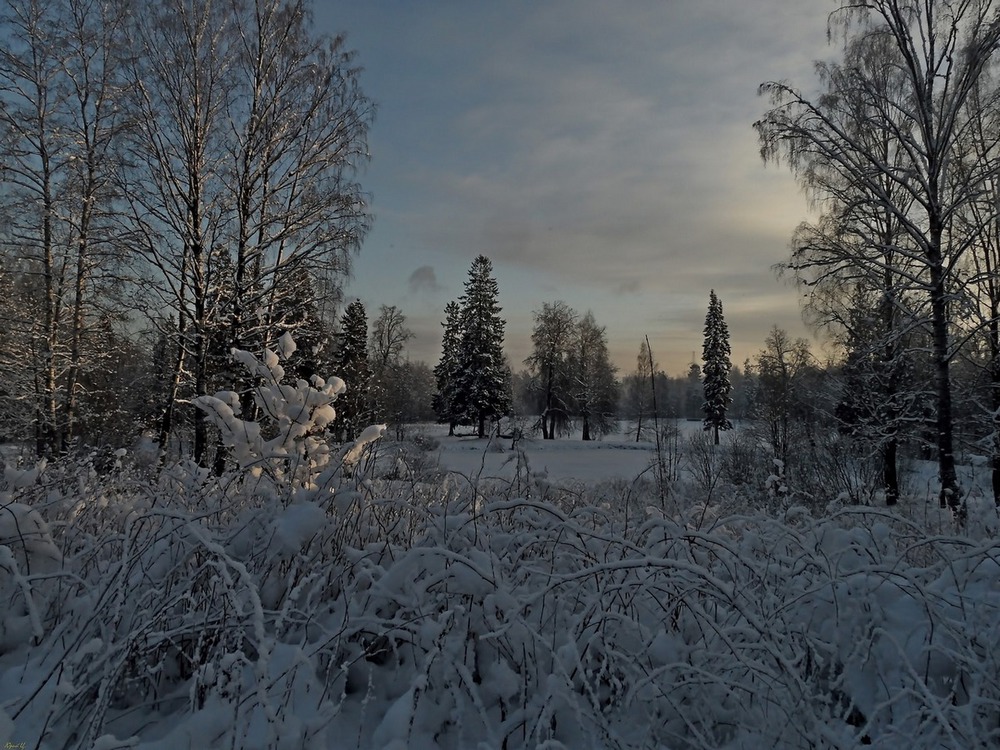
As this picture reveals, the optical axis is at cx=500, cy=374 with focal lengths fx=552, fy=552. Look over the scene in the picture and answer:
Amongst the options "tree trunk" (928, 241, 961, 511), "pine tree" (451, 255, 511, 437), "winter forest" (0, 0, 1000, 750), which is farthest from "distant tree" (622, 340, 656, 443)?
"pine tree" (451, 255, 511, 437)

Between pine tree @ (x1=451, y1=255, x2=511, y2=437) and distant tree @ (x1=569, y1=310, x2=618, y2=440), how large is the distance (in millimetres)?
5759

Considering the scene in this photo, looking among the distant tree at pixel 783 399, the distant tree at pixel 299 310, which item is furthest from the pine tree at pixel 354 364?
the distant tree at pixel 783 399

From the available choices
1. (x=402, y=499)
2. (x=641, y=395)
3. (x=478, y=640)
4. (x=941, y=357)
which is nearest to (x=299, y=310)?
(x=402, y=499)

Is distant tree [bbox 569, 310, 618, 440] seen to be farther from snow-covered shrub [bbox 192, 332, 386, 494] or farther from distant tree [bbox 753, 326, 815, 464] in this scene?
snow-covered shrub [bbox 192, 332, 386, 494]

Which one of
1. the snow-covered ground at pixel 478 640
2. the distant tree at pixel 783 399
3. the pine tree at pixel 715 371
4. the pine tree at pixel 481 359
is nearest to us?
the snow-covered ground at pixel 478 640

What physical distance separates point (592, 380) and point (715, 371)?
9207mm

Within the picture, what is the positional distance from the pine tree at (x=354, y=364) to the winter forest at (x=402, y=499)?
0.76 m

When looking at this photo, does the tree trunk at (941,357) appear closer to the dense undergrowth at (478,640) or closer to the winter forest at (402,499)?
the winter forest at (402,499)

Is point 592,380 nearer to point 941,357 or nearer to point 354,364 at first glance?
point 354,364

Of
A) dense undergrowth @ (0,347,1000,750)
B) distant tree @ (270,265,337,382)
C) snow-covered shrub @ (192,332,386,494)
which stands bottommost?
dense undergrowth @ (0,347,1000,750)

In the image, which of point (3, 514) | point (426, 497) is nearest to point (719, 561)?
point (426, 497)

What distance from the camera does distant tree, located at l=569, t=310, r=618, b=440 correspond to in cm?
4053

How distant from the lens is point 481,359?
3753cm

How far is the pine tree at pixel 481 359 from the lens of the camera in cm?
3725
